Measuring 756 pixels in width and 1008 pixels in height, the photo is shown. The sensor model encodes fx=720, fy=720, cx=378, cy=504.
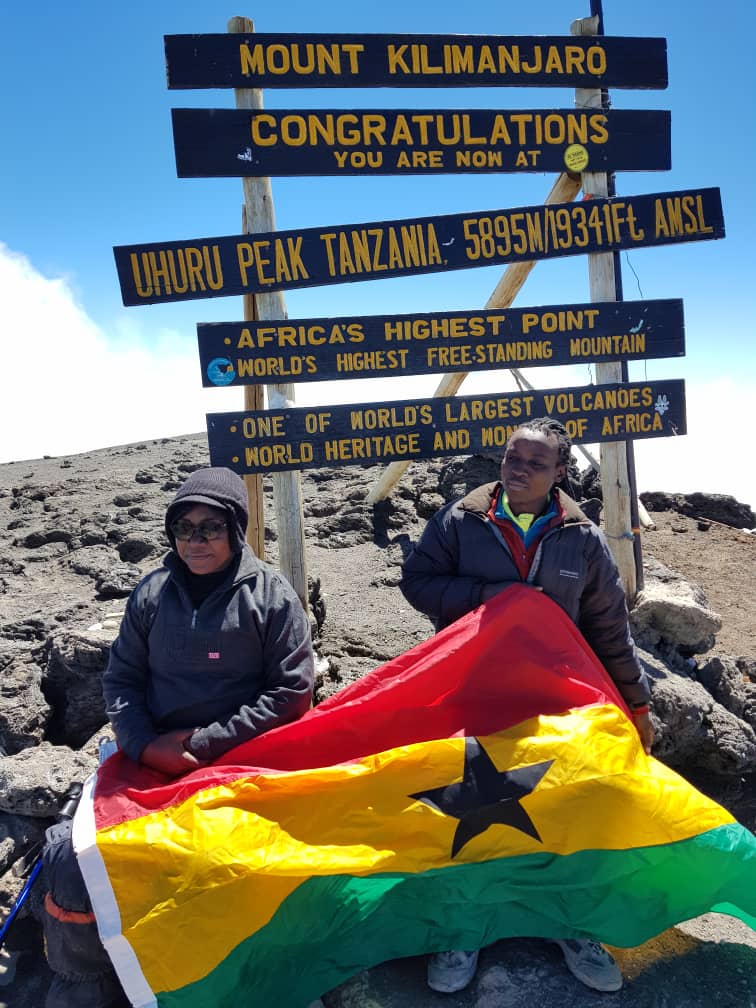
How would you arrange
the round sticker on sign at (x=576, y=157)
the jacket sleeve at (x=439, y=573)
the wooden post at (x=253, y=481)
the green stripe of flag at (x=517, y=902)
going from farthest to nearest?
the round sticker on sign at (x=576, y=157) → the wooden post at (x=253, y=481) → the jacket sleeve at (x=439, y=573) → the green stripe of flag at (x=517, y=902)

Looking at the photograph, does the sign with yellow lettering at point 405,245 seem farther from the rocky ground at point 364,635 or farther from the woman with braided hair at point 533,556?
the rocky ground at point 364,635

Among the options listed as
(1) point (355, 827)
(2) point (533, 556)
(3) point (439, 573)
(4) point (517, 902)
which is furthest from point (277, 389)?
(4) point (517, 902)

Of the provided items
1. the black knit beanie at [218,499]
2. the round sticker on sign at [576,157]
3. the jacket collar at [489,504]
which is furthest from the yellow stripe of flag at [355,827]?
the round sticker on sign at [576,157]

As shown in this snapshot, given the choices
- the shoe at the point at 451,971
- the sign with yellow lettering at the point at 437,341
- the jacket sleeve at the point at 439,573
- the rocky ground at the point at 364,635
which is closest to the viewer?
the shoe at the point at 451,971

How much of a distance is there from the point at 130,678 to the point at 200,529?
26.1 inches

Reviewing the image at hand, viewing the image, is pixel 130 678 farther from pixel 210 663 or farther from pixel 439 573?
pixel 439 573

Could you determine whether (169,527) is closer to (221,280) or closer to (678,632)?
(221,280)

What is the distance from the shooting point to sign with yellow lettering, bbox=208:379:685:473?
14.9 ft

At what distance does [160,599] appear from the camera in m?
2.79

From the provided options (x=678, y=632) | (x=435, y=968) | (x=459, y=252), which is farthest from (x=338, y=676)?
(x=459, y=252)

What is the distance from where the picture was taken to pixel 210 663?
272 centimetres

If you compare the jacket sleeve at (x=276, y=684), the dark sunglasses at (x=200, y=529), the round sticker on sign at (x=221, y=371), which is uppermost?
the round sticker on sign at (x=221, y=371)

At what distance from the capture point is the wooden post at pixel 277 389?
4441mm

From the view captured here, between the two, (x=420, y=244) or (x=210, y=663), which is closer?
(x=210, y=663)
